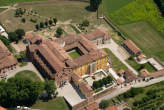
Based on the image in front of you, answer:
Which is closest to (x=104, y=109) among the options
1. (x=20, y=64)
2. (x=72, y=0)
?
(x=20, y=64)

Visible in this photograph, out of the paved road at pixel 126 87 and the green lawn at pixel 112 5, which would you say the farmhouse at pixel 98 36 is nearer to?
the green lawn at pixel 112 5

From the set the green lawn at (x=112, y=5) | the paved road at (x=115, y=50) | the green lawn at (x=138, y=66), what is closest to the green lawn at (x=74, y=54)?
the paved road at (x=115, y=50)

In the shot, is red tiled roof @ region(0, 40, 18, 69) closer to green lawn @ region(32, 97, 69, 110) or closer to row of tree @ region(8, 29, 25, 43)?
row of tree @ region(8, 29, 25, 43)

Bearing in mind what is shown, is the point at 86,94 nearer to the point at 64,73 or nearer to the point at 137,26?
the point at 64,73

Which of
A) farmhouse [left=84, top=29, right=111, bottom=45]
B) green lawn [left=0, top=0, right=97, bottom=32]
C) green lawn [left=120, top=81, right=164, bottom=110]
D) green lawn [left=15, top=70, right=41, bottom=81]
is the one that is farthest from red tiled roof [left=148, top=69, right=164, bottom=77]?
green lawn [left=15, top=70, right=41, bottom=81]

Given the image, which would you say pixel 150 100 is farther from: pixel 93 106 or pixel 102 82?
pixel 93 106

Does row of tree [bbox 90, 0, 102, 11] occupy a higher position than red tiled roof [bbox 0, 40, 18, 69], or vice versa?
row of tree [bbox 90, 0, 102, 11]
